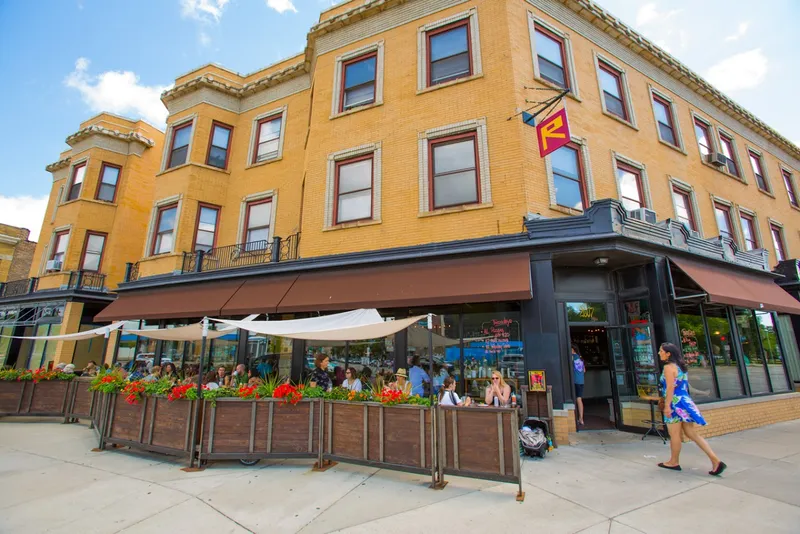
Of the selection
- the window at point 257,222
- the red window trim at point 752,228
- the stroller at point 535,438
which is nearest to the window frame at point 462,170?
the stroller at point 535,438

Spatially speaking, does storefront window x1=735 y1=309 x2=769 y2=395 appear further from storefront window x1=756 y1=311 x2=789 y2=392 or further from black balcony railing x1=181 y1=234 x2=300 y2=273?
black balcony railing x1=181 y1=234 x2=300 y2=273

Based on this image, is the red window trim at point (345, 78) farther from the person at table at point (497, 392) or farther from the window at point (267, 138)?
the person at table at point (497, 392)

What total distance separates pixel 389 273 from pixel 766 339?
12.1 meters

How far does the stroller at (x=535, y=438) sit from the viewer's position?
7.02 meters

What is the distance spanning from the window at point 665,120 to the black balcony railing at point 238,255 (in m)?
13.1

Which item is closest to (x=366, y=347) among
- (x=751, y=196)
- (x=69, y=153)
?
(x=751, y=196)

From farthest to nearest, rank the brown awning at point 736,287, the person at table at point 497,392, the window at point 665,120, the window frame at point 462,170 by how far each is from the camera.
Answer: the window at point 665,120 → the window frame at point 462,170 → the brown awning at point 736,287 → the person at table at point 497,392

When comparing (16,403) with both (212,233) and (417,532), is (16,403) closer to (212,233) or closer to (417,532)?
(212,233)

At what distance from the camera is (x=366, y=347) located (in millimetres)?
10867

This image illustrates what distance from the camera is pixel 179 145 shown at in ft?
54.3

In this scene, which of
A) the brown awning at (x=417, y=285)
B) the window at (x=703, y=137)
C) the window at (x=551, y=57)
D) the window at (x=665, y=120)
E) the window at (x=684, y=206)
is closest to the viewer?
the brown awning at (x=417, y=285)

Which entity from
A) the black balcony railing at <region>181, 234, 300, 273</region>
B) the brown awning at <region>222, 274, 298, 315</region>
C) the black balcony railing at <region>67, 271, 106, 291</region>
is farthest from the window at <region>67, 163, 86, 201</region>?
the brown awning at <region>222, 274, 298, 315</region>

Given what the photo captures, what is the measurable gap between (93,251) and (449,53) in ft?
66.0

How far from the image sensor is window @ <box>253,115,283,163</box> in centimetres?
1577
